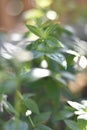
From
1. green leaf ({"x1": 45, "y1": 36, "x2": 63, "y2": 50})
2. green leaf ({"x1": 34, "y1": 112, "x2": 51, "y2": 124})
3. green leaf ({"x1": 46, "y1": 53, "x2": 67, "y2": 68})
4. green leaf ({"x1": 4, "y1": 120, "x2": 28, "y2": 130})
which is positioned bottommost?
green leaf ({"x1": 34, "y1": 112, "x2": 51, "y2": 124})

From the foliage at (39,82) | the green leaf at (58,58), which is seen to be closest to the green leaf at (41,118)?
the foliage at (39,82)

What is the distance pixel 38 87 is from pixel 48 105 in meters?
0.11

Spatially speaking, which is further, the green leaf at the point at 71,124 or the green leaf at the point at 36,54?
the green leaf at the point at 36,54

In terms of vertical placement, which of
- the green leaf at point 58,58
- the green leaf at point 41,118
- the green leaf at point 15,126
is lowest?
the green leaf at point 41,118

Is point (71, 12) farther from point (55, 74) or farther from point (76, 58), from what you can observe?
point (76, 58)

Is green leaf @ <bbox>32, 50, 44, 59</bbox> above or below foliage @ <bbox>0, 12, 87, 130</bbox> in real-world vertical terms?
above

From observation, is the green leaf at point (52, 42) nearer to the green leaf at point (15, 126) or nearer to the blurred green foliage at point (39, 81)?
the blurred green foliage at point (39, 81)

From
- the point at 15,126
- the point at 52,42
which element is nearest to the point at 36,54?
the point at 52,42

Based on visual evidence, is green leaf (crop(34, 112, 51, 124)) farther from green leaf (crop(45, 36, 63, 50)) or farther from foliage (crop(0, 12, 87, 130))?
green leaf (crop(45, 36, 63, 50))

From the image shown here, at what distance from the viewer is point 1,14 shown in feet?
10.1

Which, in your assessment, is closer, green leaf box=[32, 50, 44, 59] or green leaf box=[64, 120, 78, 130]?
green leaf box=[64, 120, 78, 130]

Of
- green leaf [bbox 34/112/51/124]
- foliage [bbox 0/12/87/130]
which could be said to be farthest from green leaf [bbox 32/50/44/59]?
green leaf [bbox 34/112/51/124]

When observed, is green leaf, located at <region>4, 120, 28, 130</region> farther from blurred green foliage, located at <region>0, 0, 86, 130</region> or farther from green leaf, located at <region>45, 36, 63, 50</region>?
green leaf, located at <region>45, 36, 63, 50</region>

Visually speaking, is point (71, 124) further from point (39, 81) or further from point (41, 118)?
point (39, 81)
